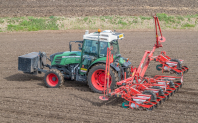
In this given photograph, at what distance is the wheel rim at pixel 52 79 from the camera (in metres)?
9.62

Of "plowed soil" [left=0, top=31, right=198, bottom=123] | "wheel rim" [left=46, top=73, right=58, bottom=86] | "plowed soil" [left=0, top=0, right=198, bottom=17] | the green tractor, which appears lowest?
"plowed soil" [left=0, top=31, right=198, bottom=123]

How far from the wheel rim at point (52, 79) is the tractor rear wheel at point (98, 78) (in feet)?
4.83

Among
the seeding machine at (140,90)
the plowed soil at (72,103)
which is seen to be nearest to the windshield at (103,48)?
the seeding machine at (140,90)

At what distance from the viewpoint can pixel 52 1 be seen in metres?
27.1

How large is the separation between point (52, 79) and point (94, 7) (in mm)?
17190

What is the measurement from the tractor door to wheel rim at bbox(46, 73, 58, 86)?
1098 mm

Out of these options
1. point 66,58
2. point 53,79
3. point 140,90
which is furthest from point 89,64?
point 140,90

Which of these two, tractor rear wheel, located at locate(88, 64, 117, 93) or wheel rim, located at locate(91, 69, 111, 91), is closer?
tractor rear wheel, located at locate(88, 64, 117, 93)

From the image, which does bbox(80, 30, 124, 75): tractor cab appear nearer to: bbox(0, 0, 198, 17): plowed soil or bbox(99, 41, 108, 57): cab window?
bbox(99, 41, 108, 57): cab window

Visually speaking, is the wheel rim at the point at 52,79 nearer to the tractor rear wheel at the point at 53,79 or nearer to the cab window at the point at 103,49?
the tractor rear wheel at the point at 53,79

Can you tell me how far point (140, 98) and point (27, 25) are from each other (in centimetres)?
1617

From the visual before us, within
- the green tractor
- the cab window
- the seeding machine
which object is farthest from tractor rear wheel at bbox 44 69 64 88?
the seeding machine

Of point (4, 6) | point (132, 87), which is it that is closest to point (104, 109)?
point (132, 87)

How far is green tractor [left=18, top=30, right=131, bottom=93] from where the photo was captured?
8719mm
